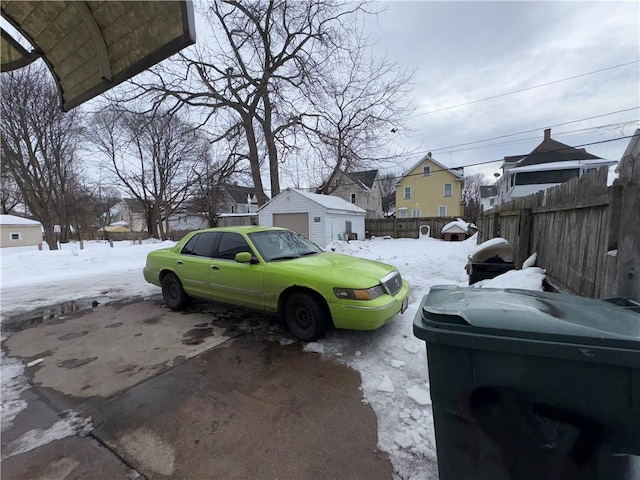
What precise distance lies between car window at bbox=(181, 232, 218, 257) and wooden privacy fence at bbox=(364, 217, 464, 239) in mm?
21361

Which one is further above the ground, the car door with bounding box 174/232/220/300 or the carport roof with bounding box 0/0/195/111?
the carport roof with bounding box 0/0/195/111

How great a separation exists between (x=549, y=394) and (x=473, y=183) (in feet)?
210

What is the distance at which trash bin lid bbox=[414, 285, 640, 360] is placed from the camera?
4.15ft

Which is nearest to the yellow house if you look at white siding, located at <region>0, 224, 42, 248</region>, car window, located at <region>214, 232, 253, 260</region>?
car window, located at <region>214, 232, 253, 260</region>

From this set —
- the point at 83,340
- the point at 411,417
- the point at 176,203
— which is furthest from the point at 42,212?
the point at 411,417

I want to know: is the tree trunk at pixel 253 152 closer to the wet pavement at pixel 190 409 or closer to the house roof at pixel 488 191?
the wet pavement at pixel 190 409

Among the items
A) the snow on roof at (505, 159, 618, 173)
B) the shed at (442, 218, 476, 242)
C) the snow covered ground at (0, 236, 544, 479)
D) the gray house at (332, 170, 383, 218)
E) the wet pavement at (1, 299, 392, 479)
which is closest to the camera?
the wet pavement at (1, 299, 392, 479)

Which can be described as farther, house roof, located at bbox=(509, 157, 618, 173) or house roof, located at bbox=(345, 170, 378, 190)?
house roof, located at bbox=(345, 170, 378, 190)

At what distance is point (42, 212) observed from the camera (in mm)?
20219

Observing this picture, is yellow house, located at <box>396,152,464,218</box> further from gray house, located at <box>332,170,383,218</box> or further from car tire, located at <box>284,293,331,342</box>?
car tire, located at <box>284,293,331,342</box>

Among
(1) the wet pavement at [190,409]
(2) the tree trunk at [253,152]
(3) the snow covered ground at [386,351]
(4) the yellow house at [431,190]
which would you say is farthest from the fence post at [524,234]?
(4) the yellow house at [431,190]

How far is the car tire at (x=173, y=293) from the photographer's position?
5238mm

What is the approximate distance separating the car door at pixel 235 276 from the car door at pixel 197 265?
15cm

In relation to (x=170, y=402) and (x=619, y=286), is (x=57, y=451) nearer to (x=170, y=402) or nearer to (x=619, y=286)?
(x=170, y=402)
